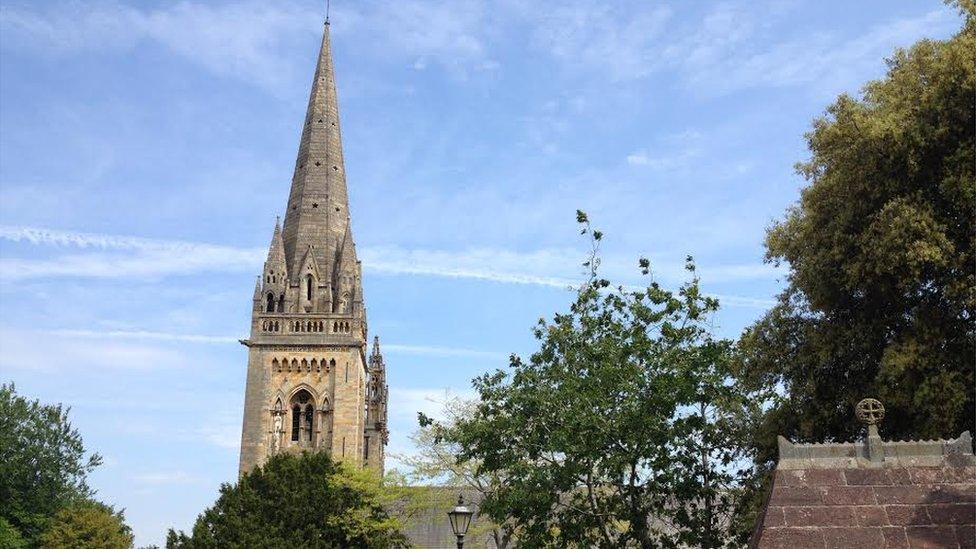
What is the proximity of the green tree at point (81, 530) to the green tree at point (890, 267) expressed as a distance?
37.7 m

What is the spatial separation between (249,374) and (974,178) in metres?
40.2

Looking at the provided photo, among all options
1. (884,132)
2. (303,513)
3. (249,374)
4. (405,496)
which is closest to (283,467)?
(303,513)

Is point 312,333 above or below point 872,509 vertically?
above

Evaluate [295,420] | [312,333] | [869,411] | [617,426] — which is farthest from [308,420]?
[869,411]

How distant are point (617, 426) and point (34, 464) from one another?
40945 mm

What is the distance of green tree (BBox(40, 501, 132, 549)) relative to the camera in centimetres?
4778

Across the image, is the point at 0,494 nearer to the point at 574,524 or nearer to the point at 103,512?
the point at 103,512

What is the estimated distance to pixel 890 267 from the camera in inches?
729

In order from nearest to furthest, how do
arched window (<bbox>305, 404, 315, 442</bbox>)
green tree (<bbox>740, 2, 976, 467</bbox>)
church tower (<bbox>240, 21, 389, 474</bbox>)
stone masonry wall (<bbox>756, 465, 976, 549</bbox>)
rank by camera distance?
stone masonry wall (<bbox>756, 465, 976, 549</bbox>), green tree (<bbox>740, 2, 976, 467</bbox>), church tower (<bbox>240, 21, 389, 474</bbox>), arched window (<bbox>305, 404, 315, 442</bbox>)

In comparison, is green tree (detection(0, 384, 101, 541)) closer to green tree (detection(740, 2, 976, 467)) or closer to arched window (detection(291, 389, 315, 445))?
arched window (detection(291, 389, 315, 445))

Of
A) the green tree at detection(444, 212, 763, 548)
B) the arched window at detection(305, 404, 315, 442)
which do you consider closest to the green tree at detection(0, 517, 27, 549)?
the arched window at detection(305, 404, 315, 442)

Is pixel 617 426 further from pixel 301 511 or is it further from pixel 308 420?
pixel 308 420

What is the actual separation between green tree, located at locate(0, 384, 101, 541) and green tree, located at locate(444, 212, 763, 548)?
35.7m

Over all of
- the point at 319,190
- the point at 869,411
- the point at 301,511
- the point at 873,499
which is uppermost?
the point at 319,190
